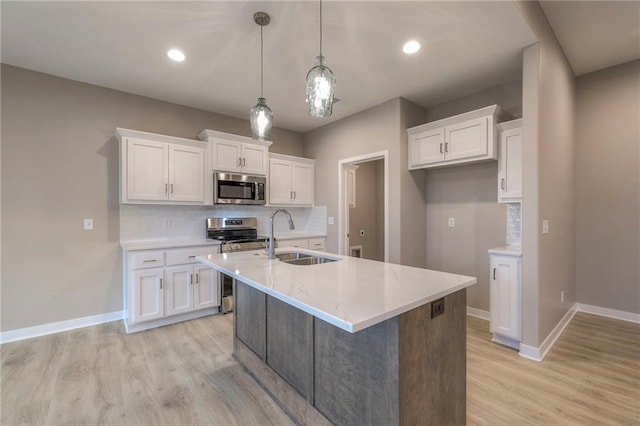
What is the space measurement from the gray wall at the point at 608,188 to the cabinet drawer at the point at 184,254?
4495mm

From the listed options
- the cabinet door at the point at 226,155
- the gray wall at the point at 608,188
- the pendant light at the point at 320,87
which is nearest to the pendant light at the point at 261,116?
the pendant light at the point at 320,87

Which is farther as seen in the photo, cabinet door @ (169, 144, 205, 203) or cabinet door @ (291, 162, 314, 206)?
cabinet door @ (291, 162, 314, 206)

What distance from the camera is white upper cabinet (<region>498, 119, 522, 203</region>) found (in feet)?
9.16

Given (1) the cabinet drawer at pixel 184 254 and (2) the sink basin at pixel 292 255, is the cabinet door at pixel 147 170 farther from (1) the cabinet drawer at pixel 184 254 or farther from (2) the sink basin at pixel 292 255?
(2) the sink basin at pixel 292 255

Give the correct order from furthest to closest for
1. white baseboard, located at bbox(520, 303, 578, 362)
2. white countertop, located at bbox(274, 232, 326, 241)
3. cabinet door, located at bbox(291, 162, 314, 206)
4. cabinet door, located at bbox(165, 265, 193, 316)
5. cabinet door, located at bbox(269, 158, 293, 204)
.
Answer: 1. cabinet door, located at bbox(291, 162, 314, 206)
2. cabinet door, located at bbox(269, 158, 293, 204)
3. white countertop, located at bbox(274, 232, 326, 241)
4. cabinet door, located at bbox(165, 265, 193, 316)
5. white baseboard, located at bbox(520, 303, 578, 362)

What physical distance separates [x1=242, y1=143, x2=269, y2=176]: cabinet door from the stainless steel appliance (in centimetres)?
74

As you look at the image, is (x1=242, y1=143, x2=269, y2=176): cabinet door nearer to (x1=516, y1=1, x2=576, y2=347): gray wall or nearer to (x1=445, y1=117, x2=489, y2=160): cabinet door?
(x1=445, y1=117, x2=489, y2=160): cabinet door

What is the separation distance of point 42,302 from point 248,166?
265 centimetres

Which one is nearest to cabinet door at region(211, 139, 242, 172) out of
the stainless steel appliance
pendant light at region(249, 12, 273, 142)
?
the stainless steel appliance

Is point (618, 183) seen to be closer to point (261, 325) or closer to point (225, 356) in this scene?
point (261, 325)

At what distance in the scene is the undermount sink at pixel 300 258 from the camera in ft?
7.47

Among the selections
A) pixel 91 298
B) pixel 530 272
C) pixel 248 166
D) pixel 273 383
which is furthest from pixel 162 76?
pixel 530 272

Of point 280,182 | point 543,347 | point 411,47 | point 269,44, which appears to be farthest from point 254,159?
point 543,347

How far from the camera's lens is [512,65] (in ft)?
9.21
